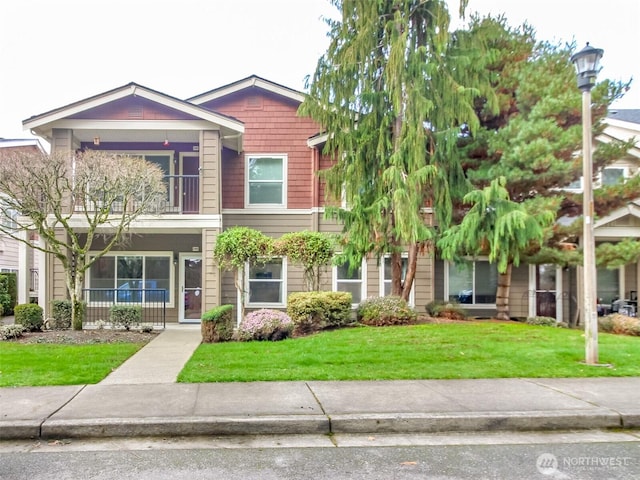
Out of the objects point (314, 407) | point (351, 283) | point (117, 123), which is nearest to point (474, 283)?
point (351, 283)

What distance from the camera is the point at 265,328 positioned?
1032 cm

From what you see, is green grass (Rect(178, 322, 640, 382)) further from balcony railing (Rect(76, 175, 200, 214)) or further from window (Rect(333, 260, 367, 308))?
balcony railing (Rect(76, 175, 200, 214))

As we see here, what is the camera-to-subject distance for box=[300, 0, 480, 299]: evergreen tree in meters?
11.5

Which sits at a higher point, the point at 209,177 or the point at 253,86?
the point at 253,86

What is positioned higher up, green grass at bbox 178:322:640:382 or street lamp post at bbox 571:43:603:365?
street lamp post at bbox 571:43:603:365

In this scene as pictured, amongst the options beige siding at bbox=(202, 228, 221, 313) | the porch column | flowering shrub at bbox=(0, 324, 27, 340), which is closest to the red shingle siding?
beige siding at bbox=(202, 228, 221, 313)

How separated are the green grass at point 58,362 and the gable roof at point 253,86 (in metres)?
8.74

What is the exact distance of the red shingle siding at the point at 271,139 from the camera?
14984 mm

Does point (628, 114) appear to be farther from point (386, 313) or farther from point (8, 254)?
point (8, 254)

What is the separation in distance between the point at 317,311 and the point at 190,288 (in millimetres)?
5396

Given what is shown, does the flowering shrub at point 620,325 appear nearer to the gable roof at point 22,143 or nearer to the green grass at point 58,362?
the green grass at point 58,362

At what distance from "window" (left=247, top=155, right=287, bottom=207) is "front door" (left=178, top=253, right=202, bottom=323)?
2583mm

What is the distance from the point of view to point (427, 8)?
11.8 meters

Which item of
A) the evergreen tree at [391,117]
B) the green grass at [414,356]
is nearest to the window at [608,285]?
the green grass at [414,356]
